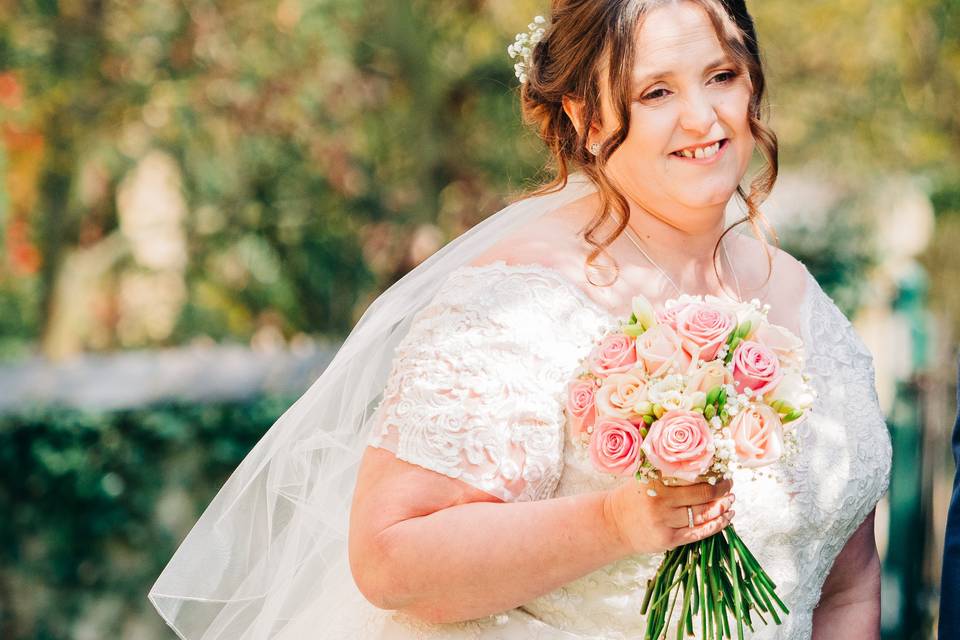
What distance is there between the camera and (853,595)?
2.66m

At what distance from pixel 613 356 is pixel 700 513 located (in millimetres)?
296

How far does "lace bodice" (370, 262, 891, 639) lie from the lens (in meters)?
2.18

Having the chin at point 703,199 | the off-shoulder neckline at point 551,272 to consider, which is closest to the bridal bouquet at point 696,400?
the off-shoulder neckline at point 551,272

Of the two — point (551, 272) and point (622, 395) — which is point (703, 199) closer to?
point (551, 272)

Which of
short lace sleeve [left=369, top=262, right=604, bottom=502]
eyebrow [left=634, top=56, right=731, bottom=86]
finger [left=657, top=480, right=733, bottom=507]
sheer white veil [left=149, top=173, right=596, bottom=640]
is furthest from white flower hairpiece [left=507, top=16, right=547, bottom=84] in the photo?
finger [left=657, top=480, right=733, bottom=507]

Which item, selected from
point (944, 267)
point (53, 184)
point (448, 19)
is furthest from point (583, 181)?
point (944, 267)

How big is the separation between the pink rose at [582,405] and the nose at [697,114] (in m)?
0.60

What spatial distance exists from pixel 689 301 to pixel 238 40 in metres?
6.36

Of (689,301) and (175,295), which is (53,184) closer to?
(175,295)

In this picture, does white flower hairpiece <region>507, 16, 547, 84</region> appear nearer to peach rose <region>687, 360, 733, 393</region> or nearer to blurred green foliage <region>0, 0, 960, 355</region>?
peach rose <region>687, 360, 733, 393</region>

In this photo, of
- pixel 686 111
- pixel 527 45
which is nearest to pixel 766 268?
pixel 686 111

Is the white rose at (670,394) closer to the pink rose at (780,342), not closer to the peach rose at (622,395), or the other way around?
the peach rose at (622,395)

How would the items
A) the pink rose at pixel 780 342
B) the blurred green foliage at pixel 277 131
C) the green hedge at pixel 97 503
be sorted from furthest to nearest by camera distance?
the blurred green foliage at pixel 277 131 → the green hedge at pixel 97 503 → the pink rose at pixel 780 342

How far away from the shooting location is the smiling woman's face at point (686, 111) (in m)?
2.32
